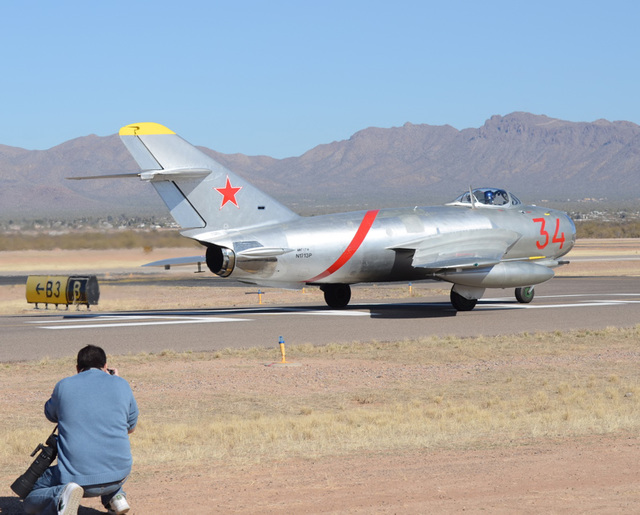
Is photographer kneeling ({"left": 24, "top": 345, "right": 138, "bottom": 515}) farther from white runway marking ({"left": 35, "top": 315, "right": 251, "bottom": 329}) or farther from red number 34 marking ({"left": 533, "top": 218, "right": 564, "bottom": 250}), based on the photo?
red number 34 marking ({"left": 533, "top": 218, "right": 564, "bottom": 250})

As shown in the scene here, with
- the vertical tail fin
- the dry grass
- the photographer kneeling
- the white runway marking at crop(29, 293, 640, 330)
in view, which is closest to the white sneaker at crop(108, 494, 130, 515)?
the photographer kneeling

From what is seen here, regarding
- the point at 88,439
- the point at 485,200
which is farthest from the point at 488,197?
the point at 88,439

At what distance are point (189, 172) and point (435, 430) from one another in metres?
15.6

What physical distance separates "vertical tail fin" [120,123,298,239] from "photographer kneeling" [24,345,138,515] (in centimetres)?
1889

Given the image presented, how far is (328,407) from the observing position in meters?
17.0

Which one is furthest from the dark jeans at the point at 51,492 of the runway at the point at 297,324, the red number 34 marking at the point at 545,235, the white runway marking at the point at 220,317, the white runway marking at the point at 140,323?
the red number 34 marking at the point at 545,235

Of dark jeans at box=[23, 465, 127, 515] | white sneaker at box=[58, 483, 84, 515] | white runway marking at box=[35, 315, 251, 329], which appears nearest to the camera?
white sneaker at box=[58, 483, 84, 515]

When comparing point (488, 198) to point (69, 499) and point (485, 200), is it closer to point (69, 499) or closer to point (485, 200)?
point (485, 200)

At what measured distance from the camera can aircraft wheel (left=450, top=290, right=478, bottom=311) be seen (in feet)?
105

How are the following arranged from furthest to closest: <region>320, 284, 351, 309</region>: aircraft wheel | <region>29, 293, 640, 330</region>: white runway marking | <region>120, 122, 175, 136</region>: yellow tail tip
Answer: <region>320, 284, 351, 309</region>: aircraft wheel → <region>29, 293, 640, 330</region>: white runway marking → <region>120, 122, 175, 136</region>: yellow tail tip

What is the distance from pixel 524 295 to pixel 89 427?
27153 mm

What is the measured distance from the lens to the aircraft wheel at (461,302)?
32.1 metres

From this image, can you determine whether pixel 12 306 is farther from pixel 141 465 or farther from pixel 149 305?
pixel 141 465

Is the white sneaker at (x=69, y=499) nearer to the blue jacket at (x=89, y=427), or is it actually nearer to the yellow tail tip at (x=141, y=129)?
the blue jacket at (x=89, y=427)
